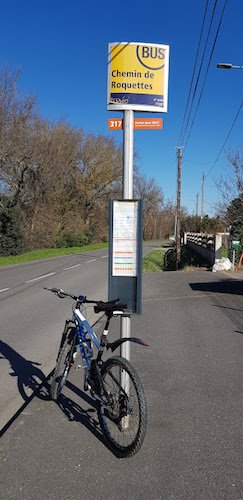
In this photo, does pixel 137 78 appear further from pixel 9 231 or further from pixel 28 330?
pixel 9 231

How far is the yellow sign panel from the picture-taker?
157 inches

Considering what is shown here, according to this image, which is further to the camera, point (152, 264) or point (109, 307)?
point (152, 264)

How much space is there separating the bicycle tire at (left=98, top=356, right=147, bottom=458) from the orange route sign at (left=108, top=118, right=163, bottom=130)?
2020mm

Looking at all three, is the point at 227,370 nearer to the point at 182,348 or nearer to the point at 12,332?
the point at 182,348

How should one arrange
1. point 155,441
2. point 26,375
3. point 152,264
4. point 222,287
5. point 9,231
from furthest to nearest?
point 9,231, point 152,264, point 222,287, point 26,375, point 155,441

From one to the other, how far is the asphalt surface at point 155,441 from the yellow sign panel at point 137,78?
277 centimetres

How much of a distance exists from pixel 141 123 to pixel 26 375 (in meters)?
3.27

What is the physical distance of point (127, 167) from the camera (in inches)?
156

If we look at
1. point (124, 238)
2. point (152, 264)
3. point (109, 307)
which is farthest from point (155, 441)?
point (152, 264)

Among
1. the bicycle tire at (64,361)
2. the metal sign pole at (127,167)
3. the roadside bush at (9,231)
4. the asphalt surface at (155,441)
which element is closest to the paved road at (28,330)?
the asphalt surface at (155,441)

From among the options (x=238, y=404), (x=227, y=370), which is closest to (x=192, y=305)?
(x=227, y=370)

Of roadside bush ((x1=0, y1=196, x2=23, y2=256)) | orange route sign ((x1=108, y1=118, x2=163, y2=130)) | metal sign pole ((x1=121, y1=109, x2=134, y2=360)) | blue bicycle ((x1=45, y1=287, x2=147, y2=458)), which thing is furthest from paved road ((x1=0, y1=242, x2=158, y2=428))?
roadside bush ((x1=0, y1=196, x2=23, y2=256))

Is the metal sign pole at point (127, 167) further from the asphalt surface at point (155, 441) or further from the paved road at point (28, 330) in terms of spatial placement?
the paved road at point (28, 330)

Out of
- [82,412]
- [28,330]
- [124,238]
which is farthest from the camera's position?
[28,330]
